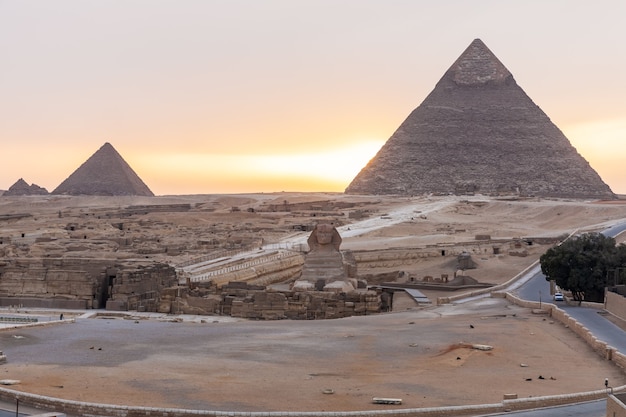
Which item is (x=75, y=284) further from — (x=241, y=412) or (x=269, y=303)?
(x=241, y=412)

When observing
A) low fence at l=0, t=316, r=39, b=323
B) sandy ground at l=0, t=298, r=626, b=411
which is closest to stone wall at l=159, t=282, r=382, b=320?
sandy ground at l=0, t=298, r=626, b=411

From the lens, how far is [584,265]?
25859 mm

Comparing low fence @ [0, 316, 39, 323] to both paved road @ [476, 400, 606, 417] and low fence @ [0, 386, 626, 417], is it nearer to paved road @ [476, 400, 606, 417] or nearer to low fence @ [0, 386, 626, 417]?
low fence @ [0, 386, 626, 417]

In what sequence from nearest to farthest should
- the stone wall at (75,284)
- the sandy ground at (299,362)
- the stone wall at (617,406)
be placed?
the stone wall at (617,406), the sandy ground at (299,362), the stone wall at (75,284)

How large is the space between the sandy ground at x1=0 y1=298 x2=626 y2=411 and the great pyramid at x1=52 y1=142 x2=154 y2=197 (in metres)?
124

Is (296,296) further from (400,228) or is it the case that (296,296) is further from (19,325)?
(400,228)

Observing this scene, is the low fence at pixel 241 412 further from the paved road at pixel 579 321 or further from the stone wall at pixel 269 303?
the stone wall at pixel 269 303

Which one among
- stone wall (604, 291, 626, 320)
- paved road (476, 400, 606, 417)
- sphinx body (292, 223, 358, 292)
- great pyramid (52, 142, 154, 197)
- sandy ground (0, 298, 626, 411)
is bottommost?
paved road (476, 400, 606, 417)

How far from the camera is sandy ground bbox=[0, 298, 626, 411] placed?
13.0 meters

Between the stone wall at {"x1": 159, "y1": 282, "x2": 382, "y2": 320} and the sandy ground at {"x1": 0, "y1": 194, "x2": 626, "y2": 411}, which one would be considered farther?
the stone wall at {"x1": 159, "y1": 282, "x2": 382, "y2": 320}

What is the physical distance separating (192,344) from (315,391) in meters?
4.46

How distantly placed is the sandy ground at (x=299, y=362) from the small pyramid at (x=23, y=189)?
5305 inches

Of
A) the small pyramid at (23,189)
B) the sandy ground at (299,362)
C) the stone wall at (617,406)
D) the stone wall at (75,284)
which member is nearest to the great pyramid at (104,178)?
the small pyramid at (23,189)

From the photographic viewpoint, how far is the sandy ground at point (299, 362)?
13.0 m
